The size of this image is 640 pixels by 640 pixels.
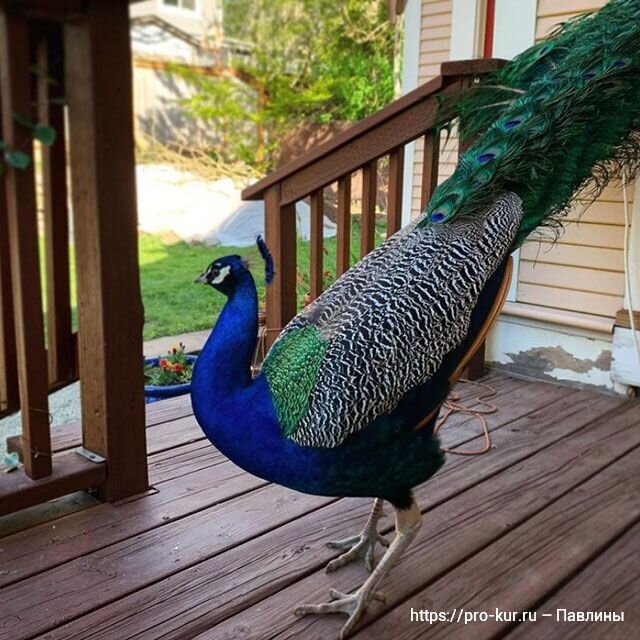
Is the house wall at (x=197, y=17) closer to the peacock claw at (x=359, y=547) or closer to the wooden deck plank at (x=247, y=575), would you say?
the wooden deck plank at (x=247, y=575)

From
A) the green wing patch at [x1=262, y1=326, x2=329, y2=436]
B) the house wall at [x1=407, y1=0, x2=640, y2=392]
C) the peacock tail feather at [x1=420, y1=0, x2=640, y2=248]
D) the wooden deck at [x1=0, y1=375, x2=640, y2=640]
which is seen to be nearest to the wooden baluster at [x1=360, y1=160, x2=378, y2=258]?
the peacock tail feather at [x1=420, y1=0, x2=640, y2=248]

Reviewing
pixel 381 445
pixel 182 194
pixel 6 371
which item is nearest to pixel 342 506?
pixel 381 445

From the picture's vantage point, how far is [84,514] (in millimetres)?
2104

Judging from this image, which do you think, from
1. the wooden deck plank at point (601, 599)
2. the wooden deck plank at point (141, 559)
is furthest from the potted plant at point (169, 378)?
the wooden deck plank at point (601, 599)

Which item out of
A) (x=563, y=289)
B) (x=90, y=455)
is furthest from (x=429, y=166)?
(x=90, y=455)

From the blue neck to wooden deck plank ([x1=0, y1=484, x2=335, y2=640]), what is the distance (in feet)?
1.67

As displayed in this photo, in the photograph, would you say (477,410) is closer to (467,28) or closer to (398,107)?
(398,107)

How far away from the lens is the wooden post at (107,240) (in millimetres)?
1653

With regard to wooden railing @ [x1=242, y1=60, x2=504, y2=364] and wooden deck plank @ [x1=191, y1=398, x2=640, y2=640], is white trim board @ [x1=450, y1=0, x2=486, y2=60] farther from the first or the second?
wooden deck plank @ [x1=191, y1=398, x2=640, y2=640]

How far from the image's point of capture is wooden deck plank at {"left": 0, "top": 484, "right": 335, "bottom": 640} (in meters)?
1.68

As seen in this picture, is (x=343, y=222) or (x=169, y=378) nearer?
(x=343, y=222)

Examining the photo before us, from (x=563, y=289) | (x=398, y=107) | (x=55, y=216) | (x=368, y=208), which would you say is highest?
(x=398, y=107)

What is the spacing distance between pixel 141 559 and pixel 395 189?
1777mm

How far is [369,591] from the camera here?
5.47ft
